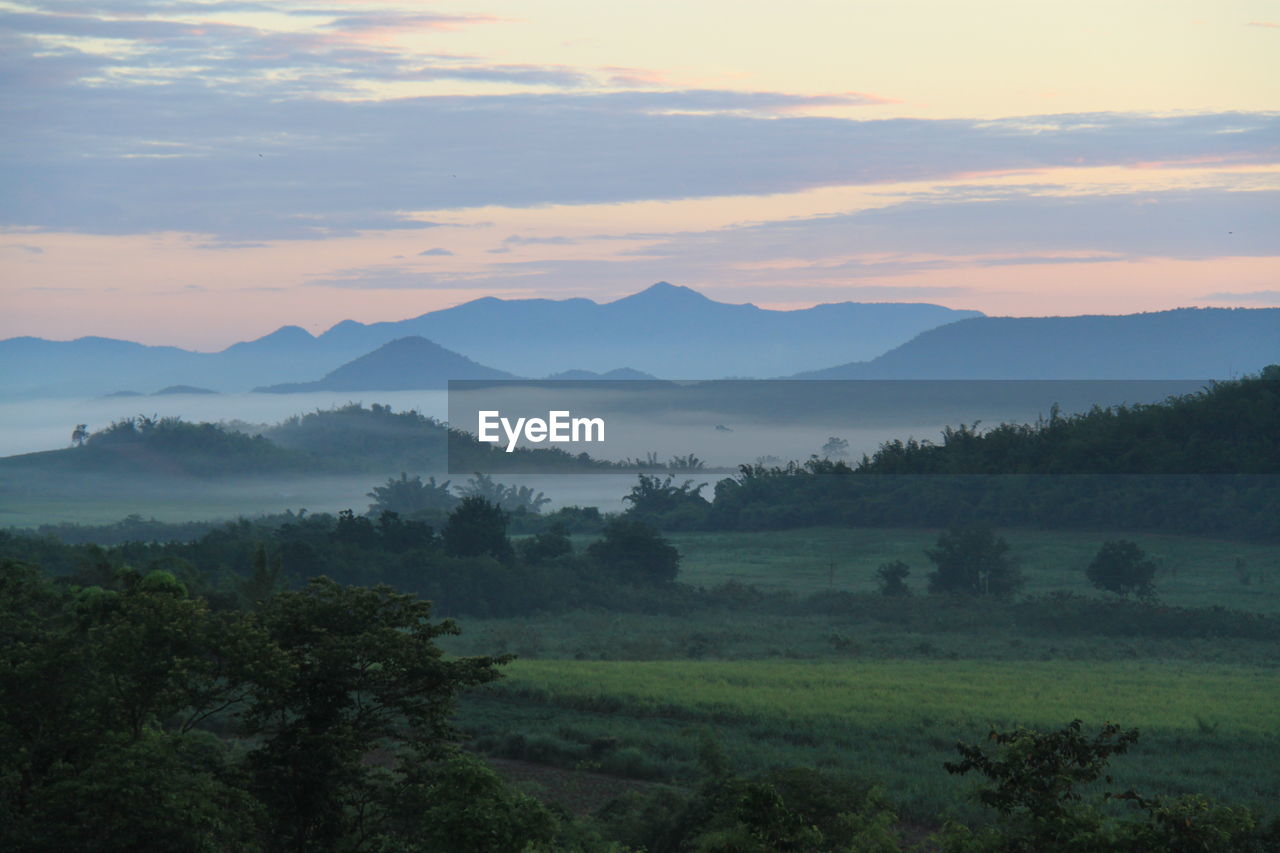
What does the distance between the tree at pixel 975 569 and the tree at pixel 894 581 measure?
123 cm

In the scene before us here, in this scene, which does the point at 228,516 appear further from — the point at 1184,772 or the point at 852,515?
the point at 1184,772

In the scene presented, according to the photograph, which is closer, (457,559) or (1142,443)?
(457,559)

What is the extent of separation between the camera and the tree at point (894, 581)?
4469cm

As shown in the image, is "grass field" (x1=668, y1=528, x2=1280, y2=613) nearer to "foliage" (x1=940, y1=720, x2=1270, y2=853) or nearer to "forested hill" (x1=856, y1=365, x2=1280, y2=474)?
"forested hill" (x1=856, y1=365, x2=1280, y2=474)

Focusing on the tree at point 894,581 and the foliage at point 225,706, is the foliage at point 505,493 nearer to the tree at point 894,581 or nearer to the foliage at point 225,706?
the tree at point 894,581

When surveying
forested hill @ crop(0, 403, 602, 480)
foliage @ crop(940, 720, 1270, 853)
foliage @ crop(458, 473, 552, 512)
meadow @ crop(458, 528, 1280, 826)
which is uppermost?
forested hill @ crop(0, 403, 602, 480)

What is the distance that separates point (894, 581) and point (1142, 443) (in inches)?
828

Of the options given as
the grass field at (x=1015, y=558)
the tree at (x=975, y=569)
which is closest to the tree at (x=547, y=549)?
the grass field at (x=1015, y=558)

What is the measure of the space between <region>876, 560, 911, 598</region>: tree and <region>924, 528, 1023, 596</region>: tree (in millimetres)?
1229

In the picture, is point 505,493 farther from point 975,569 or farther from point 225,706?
point 225,706

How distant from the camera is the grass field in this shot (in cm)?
4447

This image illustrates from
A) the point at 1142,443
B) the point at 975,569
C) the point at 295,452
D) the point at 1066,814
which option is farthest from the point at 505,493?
the point at 1066,814

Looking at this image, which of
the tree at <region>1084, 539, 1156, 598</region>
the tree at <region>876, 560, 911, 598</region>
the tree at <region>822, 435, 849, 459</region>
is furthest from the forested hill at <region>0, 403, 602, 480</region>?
the tree at <region>1084, 539, 1156, 598</region>

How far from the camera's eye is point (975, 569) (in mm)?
45062
